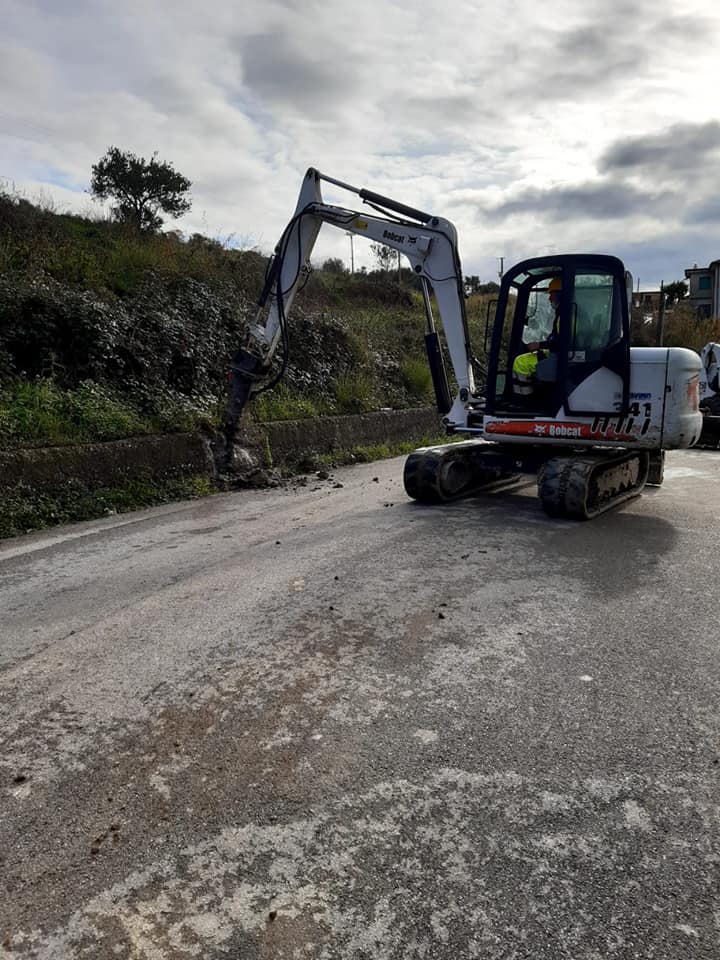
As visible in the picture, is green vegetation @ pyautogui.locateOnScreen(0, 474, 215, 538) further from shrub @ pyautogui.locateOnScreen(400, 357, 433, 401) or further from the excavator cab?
shrub @ pyautogui.locateOnScreen(400, 357, 433, 401)

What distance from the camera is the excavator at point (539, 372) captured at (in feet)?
23.6

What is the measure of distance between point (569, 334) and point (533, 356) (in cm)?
48

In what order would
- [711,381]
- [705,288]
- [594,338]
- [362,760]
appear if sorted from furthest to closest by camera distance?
[705,288] < [711,381] < [594,338] < [362,760]

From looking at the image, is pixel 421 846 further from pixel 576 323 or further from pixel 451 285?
pixel 451 285

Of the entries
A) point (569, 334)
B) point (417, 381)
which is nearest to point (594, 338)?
point (569, 334)

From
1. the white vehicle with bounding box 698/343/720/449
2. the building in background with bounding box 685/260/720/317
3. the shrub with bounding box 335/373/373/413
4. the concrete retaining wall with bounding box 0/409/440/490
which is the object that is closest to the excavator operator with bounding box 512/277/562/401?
the concrete retaining wall with bounding box 0/409/440/490

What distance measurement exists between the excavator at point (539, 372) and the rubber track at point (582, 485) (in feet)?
0.05

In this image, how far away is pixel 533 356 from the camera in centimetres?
777

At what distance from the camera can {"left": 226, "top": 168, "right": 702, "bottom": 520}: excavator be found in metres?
7.18

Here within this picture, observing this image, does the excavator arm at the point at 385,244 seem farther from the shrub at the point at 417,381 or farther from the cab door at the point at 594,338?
the shrub at the point at 417,381

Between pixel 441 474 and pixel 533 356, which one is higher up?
pixel 533 356

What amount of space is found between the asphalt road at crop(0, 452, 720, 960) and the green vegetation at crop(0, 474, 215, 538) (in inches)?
67.2

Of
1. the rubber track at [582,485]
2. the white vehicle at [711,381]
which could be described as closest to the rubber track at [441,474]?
the rubber track at [582,485]

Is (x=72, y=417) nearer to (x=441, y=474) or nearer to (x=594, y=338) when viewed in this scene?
(x=441, y=474)
